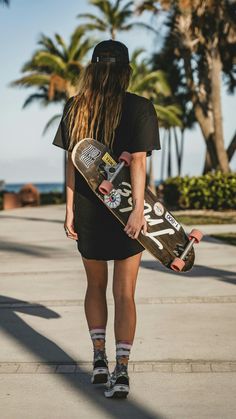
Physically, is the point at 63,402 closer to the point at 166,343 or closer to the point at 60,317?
the point at 166,343

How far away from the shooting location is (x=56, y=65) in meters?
36.8

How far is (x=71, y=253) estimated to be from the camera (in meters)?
10.1

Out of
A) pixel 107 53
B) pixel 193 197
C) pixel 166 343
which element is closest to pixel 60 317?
pixel 166 343

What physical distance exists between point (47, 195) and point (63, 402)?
36420 millimetres

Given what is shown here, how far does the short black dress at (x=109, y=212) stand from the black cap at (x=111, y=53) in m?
0.19

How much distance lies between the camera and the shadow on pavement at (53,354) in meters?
3.25

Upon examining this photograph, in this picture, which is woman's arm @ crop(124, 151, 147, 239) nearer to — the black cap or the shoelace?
the black cap

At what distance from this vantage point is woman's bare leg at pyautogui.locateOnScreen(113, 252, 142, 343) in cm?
349

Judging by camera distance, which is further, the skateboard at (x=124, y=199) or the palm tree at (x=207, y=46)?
the palm tree at (x=207, y=46)

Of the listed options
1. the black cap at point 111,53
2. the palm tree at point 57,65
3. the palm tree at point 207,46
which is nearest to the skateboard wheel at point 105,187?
the black cap at point 111,53

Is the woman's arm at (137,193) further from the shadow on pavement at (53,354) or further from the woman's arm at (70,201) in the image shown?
the shadow on pavement at (53,354)

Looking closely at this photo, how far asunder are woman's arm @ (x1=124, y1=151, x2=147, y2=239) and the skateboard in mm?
46

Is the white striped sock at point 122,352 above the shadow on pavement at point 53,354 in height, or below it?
above

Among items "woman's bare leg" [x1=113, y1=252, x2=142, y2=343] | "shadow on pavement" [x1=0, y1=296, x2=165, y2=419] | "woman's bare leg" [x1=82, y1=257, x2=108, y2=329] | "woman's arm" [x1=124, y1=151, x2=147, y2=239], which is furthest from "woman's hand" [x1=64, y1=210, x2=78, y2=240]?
"shadow on pavement" [x1=0, y1=296, x2=165, y2=419]
